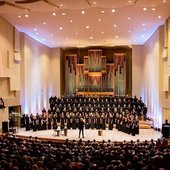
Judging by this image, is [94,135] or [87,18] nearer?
[94,135]

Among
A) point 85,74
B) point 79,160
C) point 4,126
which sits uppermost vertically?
point 85,74

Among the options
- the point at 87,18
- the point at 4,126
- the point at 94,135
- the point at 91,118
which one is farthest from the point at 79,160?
the point at 91,118

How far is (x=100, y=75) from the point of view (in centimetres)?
2747

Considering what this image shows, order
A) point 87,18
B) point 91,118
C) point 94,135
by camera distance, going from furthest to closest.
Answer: point 91,118 → point 87,18 → point 94,135

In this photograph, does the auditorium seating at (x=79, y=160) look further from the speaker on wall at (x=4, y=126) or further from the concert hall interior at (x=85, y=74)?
the speaker on wall at (x=4, y=126)

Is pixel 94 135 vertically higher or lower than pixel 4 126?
lower

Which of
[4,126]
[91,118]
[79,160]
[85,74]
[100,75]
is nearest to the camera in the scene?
[79,160]

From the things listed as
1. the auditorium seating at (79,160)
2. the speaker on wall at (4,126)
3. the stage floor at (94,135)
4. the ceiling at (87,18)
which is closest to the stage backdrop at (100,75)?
the ceiling at (87,18)

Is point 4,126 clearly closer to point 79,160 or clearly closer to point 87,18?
point 87,18

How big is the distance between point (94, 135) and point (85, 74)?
11731mm

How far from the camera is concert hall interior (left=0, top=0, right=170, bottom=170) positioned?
14.2 metres

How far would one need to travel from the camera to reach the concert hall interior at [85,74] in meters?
14.2

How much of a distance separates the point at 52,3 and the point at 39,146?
7.02m

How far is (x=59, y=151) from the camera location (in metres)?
Result: 8.55
